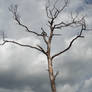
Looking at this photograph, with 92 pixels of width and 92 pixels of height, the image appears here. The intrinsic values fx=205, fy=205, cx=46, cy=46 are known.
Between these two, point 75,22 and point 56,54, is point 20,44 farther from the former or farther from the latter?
point 75,22

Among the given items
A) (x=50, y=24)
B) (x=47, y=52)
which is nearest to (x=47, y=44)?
(x=47, y=52)

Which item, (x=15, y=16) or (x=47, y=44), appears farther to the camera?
(x=15, y=16)

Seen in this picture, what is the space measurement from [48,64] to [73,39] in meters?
2.98

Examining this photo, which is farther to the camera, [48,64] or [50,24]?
[50,24]

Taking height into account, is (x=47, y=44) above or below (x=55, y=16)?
below

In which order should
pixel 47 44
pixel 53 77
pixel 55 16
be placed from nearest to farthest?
pixel 53 77
pixel 47 44
pixel 55 16

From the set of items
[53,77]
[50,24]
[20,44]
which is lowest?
[53,77]

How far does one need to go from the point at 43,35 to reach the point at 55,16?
2.07 meters

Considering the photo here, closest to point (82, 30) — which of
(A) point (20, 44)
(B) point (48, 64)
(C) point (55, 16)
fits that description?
(C) point (55, 16)

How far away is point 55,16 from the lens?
59.1 feet

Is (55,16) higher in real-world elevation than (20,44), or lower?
higher

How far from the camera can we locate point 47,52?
16156 mm

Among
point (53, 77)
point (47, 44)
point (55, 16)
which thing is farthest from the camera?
point (55, 16)

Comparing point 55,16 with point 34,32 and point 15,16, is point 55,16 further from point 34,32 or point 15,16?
point 15,16
